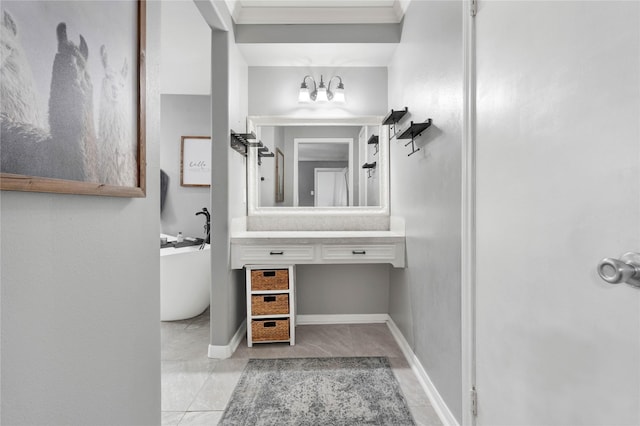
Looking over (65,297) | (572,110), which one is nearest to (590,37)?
(572,110)

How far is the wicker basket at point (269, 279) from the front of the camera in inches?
97.3

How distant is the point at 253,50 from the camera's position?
2693 millimetres

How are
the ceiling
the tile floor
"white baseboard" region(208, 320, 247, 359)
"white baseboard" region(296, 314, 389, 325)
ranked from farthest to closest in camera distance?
"white baseboard" region(296, 314, 389, 325) → the ceiling → "white baseboard" region(208, 320, 247, 359) → the tile floor

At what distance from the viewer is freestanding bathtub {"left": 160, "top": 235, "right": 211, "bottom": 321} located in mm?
2860

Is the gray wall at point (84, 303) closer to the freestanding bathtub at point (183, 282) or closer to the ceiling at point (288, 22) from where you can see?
the ceiling at point (288, 22)

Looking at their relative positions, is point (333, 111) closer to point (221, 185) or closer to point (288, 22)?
point (288, 22)

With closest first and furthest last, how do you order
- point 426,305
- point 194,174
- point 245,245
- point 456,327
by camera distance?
point 456,327 < point 426,305 < point 245,245 < point 194,174

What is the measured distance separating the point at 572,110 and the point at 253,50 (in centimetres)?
250

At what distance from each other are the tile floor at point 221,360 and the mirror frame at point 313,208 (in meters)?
1.06

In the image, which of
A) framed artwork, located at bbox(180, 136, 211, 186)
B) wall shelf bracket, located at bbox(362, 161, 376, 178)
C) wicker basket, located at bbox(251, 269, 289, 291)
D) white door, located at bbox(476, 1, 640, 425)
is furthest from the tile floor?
framed artwork, located at bbox(180, 136, 211, 186)

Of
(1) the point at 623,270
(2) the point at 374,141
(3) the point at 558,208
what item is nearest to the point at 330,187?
(2) the point at 374,141

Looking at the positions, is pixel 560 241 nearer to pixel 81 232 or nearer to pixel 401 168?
pixel 81 232

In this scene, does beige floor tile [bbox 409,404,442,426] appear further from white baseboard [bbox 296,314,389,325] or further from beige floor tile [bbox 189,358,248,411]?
white baseboard [bbox 296,314,389,325]

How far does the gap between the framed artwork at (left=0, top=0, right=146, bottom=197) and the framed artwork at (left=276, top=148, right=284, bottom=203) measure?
6.39ft
